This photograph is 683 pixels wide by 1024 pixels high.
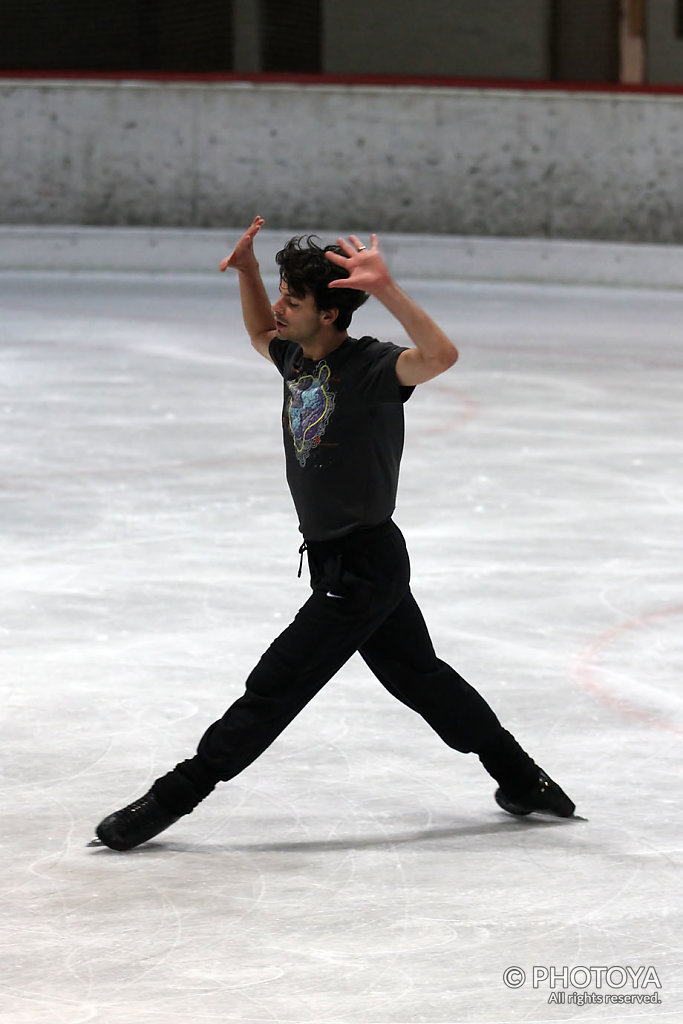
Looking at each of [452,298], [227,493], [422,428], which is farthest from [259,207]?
[227,493]

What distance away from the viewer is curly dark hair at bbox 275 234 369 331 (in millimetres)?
3053

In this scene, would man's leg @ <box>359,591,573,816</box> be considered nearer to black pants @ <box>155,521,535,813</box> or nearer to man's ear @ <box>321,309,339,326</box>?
black pants @ <box>155,521,535,813</box>

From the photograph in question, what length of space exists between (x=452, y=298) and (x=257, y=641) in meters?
8.86

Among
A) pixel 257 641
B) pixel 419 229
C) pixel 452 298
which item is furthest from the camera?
pixel 419 229

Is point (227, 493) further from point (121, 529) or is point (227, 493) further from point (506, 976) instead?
point (506, 976)

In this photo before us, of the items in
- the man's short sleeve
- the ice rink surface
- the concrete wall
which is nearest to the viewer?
the ice rink surface

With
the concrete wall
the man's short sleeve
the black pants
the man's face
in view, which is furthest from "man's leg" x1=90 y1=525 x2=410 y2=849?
the concrete wall

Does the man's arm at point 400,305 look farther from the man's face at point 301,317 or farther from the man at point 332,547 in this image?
the man's face at point 301,317

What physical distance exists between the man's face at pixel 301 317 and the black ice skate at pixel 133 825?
3.00 ft

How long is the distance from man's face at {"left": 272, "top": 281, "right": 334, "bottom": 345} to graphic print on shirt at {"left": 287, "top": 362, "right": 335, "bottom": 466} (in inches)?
2.6

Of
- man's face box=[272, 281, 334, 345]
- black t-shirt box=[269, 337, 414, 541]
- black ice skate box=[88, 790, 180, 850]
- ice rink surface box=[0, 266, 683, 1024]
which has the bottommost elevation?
ice rink surface box=[0, 266, 683, 1024]

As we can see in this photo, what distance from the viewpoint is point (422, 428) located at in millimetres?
8086

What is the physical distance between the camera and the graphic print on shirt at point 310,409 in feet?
10.2

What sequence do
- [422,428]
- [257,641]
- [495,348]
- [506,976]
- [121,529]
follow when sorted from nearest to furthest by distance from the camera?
[506,976], [257,641], [121,529], [422,428], [495,348]
